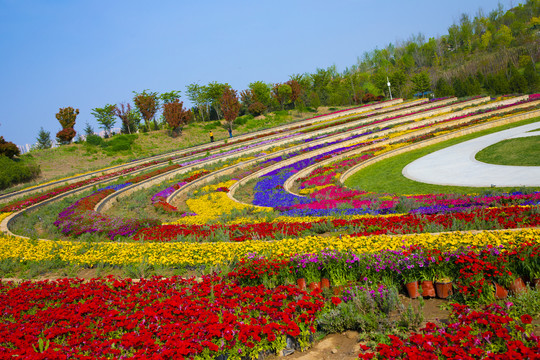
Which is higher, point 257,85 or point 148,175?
point 257,85

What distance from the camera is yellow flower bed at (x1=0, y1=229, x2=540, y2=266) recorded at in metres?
6.16

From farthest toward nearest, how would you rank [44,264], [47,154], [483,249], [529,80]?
[529,80]
[47,154]
[44,264]
[483,249]

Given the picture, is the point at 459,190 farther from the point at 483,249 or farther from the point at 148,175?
the point at 148,175

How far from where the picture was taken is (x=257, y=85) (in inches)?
2650

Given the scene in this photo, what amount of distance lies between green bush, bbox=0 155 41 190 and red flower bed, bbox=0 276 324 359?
87.0 ft

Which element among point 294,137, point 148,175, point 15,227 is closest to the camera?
point 15,227

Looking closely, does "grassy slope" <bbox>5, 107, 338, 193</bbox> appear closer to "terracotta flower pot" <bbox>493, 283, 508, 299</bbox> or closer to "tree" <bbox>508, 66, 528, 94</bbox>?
"tree" <bbox>508, 66, 528, 94</bbox>

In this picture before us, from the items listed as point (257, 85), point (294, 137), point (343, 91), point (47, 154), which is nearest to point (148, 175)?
point (294, 137)

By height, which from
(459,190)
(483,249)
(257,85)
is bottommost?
(459,190)

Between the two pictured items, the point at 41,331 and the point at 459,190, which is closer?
the point at 41,331

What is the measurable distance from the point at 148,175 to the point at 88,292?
18.1 m

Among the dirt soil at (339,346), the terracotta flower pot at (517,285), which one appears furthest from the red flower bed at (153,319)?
the terracotta flower pot at (517,285)

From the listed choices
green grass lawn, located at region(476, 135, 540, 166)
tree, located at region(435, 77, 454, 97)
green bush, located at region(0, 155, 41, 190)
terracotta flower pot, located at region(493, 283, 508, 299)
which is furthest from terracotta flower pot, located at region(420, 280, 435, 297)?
tree, located at region(435, 77, 454, 97)

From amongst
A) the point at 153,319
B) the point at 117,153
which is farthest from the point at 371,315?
the point at 117,153
